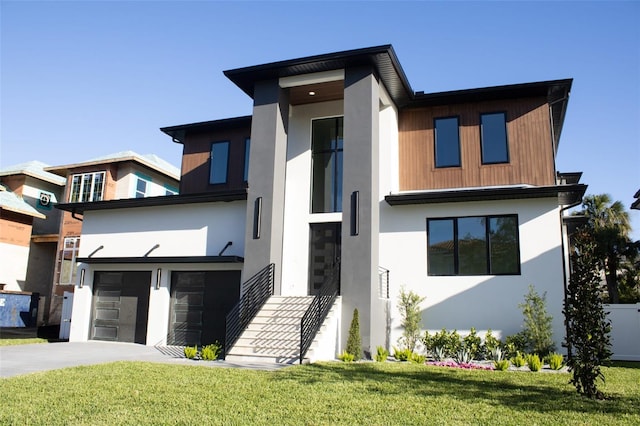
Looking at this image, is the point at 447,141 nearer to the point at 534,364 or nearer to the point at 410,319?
the point at 410,319

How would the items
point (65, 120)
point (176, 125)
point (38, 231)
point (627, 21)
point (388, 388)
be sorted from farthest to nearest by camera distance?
point (38, 231), point (176, 125), point (65, 120), point (627, 21), point (388, 388)

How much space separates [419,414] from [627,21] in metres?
11.4

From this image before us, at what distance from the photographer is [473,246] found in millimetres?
14773

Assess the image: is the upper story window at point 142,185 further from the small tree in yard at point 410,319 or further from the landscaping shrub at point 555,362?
the landscaping shrub at point 555,362

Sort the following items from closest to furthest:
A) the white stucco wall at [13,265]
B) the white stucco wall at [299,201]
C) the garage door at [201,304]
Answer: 1. the white stucco wall at [299,201]
2. the garage door at [201,304]
3. the white stucco wall at [13,265]

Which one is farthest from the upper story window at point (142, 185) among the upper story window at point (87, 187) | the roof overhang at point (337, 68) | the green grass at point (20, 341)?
the roof overhang at point (337, 68)

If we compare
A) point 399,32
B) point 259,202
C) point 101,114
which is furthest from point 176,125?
point 399,32

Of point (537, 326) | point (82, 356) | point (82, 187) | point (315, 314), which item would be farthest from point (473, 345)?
point (82, 187)

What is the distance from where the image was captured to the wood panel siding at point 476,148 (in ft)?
50.3

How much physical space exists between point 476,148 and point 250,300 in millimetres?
8372

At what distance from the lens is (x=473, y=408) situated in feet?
23.1

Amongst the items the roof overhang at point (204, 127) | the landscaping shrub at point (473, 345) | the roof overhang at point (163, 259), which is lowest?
the landscaping shrub at point (473, 345)

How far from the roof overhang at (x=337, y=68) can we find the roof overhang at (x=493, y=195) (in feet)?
11.3

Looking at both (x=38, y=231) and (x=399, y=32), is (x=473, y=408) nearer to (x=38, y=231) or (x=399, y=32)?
(x=399, y=32)
